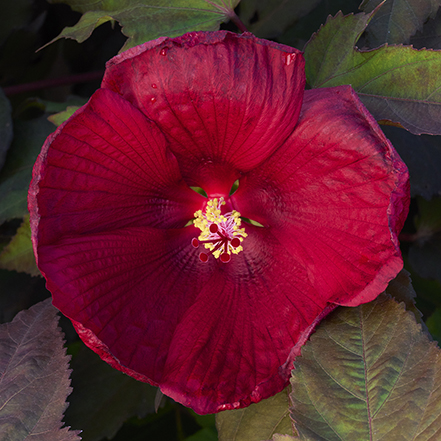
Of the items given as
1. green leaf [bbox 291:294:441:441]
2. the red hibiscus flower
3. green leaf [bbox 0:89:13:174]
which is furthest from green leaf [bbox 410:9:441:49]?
green leaf [bbox 0:89:13:174]

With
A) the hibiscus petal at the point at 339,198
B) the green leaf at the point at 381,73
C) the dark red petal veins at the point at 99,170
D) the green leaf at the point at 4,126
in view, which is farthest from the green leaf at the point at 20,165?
the green leaf at the point at 381,73

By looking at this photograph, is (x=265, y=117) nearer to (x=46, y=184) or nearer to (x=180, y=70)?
(x=180, y=70)

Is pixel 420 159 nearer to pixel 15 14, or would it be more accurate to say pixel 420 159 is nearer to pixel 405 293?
pixel 405 293

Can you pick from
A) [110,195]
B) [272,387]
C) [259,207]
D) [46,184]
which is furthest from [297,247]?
[46,184]

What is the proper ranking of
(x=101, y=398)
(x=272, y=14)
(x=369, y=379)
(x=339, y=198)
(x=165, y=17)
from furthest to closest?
(x=272, y=14), (x=101, y=398), (x=165, y=17), (x=339, y=198), (x=369, y=379)

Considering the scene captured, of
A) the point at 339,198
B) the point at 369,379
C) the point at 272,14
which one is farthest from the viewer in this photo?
the point at 272,14

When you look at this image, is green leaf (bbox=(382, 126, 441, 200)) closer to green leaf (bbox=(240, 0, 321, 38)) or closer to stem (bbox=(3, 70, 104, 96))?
green leaf (bbox=(240, 0, 321, 38))

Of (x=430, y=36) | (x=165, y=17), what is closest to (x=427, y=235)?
(x=430, y=36)
